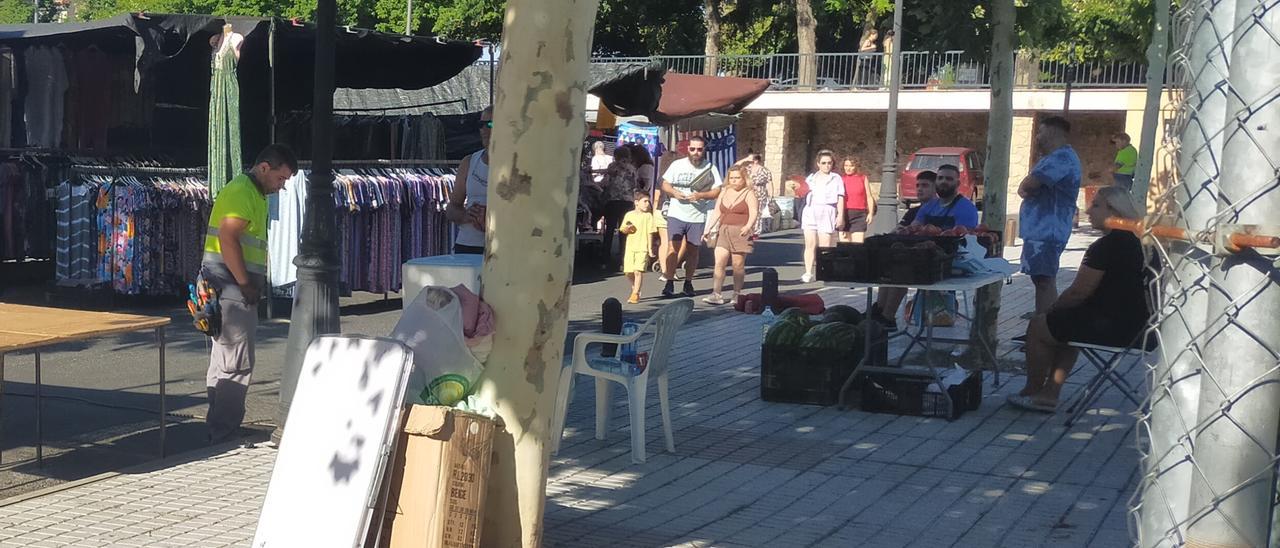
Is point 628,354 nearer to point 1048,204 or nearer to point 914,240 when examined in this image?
point 914,240

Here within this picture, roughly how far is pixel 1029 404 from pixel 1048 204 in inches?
71.2

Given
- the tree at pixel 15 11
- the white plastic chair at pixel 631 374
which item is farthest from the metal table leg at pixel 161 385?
the tree at pixel 15 11

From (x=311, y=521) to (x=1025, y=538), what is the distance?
324 cm

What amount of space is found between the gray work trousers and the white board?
7.67ft

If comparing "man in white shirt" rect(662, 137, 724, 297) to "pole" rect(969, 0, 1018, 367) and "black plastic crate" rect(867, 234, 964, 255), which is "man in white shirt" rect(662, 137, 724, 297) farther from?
"black plastic crate" rect(867, 234, 964, 255)

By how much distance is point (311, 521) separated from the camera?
16.1 feet

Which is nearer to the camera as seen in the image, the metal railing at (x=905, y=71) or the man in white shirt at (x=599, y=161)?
the man in white shirt at (x=599, y=161)

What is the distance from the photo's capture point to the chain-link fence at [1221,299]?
189cm

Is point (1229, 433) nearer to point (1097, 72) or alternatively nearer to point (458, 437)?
point (458, 437)

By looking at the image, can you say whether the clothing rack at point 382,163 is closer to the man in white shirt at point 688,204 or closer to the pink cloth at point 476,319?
the man in white shirt at point 688,204

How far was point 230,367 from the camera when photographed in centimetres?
731

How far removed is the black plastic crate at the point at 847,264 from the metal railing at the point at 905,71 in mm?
26542

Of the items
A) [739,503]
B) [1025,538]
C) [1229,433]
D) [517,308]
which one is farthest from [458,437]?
[1229,433]

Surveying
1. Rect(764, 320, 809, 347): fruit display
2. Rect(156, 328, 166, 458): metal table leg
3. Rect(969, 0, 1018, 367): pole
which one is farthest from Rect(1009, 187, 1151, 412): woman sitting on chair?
Rect(156, 328, 166, 458): metal table leg
